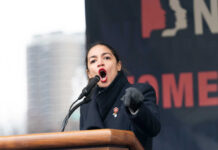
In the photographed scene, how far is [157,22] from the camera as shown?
3135mm

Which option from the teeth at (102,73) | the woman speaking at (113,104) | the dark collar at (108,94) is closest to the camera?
the woman speaking at (113,104)

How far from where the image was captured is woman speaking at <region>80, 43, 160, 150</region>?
1.64 metres

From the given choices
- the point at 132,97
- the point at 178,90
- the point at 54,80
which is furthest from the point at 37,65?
the point at 132,97

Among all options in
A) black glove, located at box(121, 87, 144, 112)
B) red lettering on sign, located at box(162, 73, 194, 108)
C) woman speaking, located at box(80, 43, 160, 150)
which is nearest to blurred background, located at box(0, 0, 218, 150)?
red lettering on sign, located at box(162, 73, 194, 108)

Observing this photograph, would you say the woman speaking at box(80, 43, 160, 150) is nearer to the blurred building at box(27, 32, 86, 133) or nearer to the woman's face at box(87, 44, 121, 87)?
A: the woman's face at box(87, 44, 121, 87)

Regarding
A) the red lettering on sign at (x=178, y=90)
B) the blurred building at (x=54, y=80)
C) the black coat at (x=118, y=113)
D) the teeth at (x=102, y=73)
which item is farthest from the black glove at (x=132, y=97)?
the blurred building at (x=54, y=80)

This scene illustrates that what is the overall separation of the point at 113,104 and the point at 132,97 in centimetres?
56

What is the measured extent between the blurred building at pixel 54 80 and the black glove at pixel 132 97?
5.55 feet

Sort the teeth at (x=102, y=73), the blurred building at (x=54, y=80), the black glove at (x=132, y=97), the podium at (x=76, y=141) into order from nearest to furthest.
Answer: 1. the podium at (x=76, y=141)
2. the black glove at (x=132, y=97)
3. the teeth at (x=102, y=73)
4. the blurred building at (x=54, y=80)

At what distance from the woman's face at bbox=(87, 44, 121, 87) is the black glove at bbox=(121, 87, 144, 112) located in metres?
0.55

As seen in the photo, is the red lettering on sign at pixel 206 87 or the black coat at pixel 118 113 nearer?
the black coat at pixel 118 113

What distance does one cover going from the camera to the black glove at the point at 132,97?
1.40 metres

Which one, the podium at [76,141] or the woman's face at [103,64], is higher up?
the woman's face at [103,64]

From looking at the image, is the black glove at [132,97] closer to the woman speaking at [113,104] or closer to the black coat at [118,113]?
the woman speaking at [113,104]
